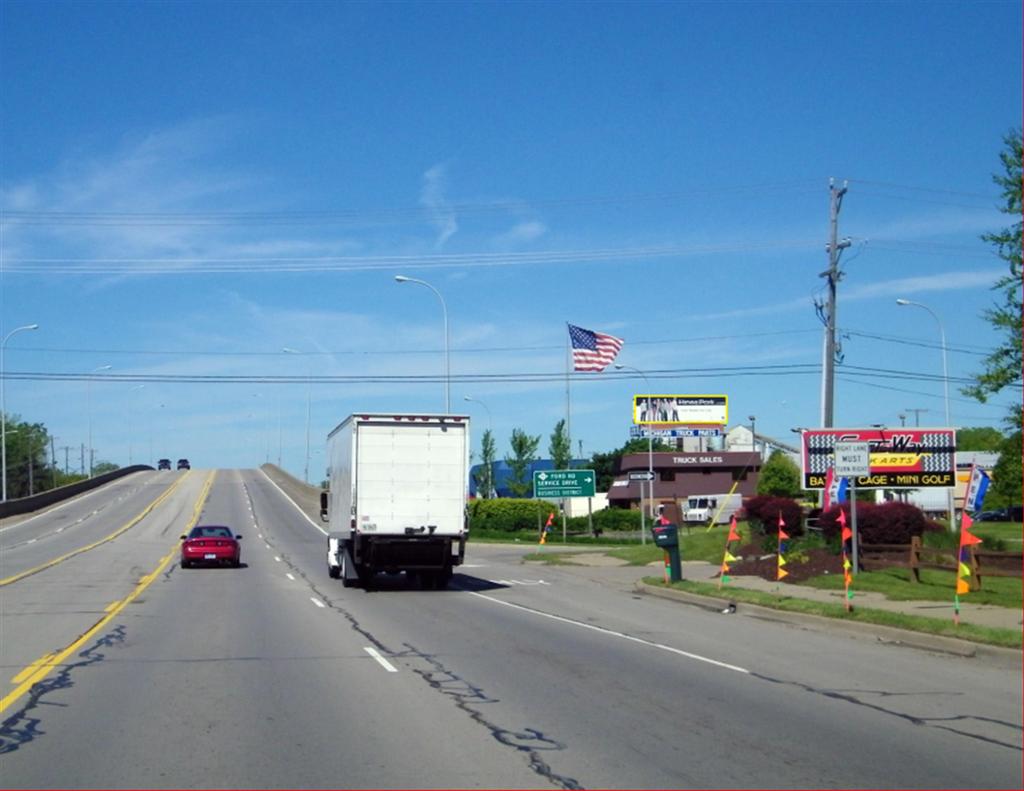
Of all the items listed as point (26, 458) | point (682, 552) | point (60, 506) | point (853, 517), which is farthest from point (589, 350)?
point (26, 458)

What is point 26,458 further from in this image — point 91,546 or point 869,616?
point 869,616

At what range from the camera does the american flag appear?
51.3m

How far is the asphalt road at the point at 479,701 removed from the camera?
8.79 m

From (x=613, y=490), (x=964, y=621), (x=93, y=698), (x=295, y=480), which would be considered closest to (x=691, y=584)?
(x=964, y=621)

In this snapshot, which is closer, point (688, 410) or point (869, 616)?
point (869, 616)

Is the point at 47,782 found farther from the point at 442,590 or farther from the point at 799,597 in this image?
the point at 442,590

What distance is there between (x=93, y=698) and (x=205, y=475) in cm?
10456

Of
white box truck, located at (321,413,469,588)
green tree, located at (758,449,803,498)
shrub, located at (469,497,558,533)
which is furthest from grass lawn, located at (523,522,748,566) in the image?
green tree, located at (758,449,803,498)

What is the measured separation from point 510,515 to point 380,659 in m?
54.0

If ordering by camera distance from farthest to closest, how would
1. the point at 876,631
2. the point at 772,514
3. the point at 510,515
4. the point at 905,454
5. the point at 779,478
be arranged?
1. the point at 779,478
2. the point at 510,515
3. the point at 905,454
4. the point at 772,514
5. the point at 876,631

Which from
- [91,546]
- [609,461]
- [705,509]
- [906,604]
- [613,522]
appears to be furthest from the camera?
[609,461]

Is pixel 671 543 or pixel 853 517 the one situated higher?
pixel 853 517

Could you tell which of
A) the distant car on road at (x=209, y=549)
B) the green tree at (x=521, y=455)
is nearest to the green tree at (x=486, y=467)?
the green tree at (x=521, y=455)

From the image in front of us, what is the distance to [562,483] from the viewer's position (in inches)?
1992
